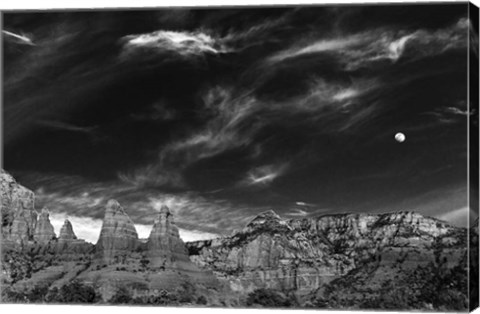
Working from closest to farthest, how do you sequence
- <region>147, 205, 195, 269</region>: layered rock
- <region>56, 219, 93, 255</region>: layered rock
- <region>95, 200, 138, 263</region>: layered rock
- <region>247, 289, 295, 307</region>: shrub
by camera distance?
1. <region>247, 289, 295, 307</region>: shrub
2. <region>147, 205, 195, 269</region>: layered rock
3. <region>95, 200, 138, 263</region>: layered rock
4. <region>56, 219, 93, 255</region>: layered rock

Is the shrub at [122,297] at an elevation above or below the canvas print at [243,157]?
below

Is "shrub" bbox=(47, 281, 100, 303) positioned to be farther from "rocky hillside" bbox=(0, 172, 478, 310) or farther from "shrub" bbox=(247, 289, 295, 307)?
"shrub" bbox=(247, 289, 295, 307)

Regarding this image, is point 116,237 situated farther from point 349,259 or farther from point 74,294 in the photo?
point 349,259

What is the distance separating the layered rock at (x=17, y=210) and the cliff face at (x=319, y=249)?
2.80 metres

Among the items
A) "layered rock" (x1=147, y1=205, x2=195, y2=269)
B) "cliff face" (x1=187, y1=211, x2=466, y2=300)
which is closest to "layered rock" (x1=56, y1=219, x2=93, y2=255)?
"layered rock" (x1=147, y1=205, x2=195, y2=269)

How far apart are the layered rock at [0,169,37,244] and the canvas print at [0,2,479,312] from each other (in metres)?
0.02

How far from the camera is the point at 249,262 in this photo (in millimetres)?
23203

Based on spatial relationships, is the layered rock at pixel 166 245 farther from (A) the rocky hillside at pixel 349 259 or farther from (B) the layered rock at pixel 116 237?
(B) the layered rock at pixel 116 237

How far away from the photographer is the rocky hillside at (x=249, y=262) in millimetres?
22234

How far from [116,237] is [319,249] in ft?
10.8

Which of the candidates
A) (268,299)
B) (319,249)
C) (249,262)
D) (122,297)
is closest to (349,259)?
(319,249)

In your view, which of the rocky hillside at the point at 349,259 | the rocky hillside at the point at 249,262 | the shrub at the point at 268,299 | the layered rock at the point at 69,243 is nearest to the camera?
the rocky hillside at the point at 349,259

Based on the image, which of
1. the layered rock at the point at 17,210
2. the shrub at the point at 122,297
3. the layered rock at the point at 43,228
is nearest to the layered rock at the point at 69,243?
the layered rock at the point at 43,228

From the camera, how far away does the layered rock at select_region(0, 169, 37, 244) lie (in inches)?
950
